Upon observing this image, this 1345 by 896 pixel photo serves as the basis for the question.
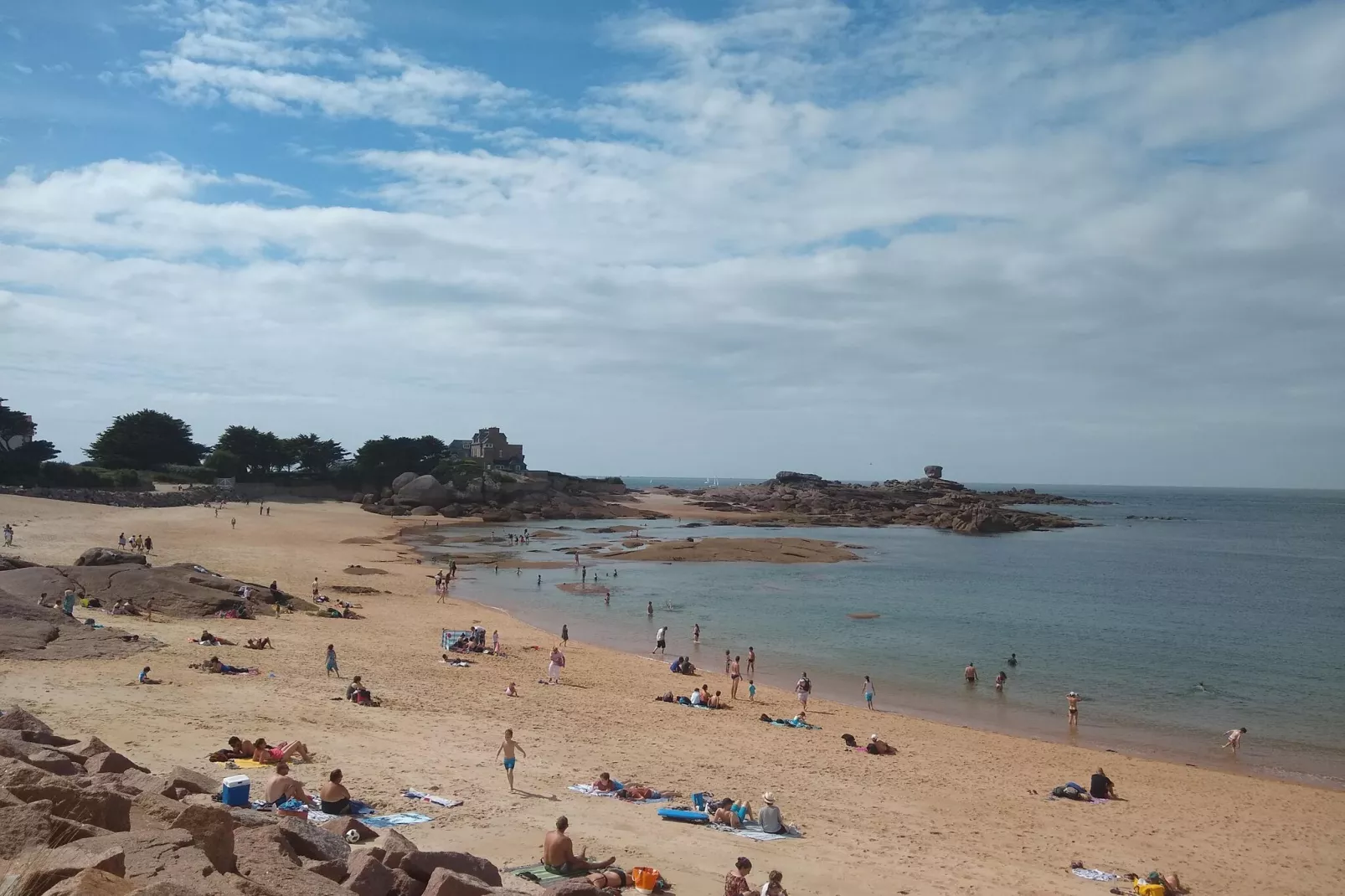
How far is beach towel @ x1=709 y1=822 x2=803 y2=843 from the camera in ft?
39.6

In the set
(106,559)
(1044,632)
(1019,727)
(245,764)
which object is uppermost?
(106,559)

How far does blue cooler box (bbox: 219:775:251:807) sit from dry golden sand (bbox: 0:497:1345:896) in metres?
2.14

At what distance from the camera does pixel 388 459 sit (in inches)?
3745

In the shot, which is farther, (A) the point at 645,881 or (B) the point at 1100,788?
(B) the point at 1100,788

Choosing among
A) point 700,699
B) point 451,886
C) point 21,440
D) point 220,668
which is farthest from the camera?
point 21,440

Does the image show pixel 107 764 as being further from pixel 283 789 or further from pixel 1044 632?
pixel 1044 632

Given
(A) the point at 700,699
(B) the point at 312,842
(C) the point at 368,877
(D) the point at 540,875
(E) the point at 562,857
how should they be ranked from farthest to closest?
1. (A) the point at 700,699
2. (E) the point at 562,857
3. (D) the point at 540,875
4. (B) the point at 312,842
5. (C) the point at 368,877

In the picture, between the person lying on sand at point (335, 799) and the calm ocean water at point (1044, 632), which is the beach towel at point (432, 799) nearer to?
the person lying on sand at point (335, 799)

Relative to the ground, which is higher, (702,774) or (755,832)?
(755,832)

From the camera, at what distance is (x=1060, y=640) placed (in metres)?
35.3

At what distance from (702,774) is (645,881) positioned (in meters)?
6.39

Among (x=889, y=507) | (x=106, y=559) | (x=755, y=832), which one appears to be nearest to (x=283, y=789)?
(x=755, y=832)

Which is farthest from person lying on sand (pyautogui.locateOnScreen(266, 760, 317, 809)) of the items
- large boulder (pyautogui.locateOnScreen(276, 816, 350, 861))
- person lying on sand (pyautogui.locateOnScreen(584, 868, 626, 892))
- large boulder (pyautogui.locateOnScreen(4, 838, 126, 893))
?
large boulder (pyautogui.locateOnScreen(4, 838, 126, 893))

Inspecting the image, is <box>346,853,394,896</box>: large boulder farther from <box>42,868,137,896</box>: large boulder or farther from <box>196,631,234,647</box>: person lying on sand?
<box>196,631,234,647</box>: person lying on sand
